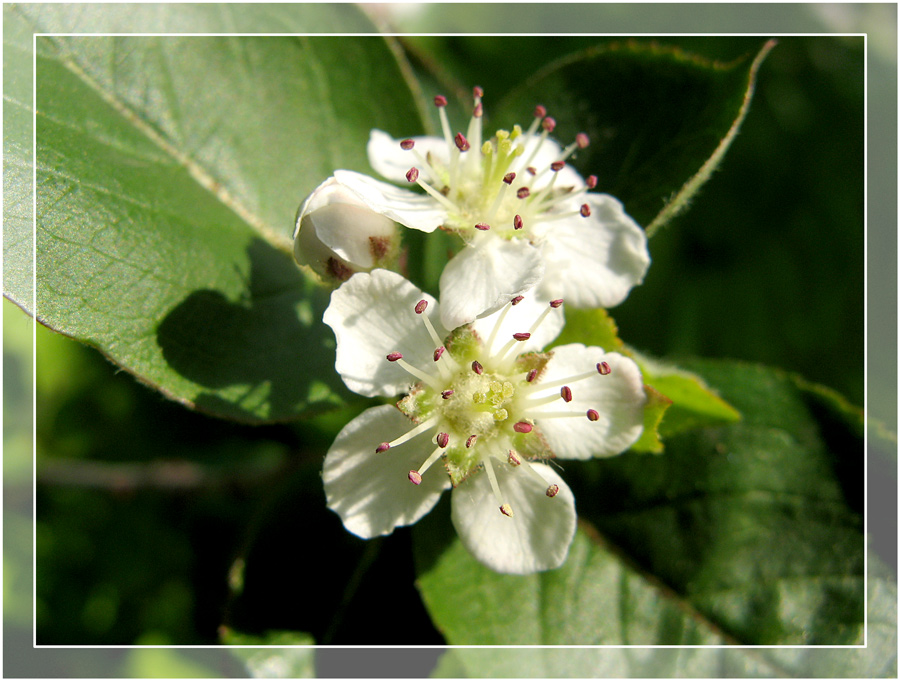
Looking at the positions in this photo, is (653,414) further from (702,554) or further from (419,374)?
(702,554)

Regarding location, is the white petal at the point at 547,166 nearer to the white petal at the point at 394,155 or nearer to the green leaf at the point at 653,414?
the white petal at the point at 394,155

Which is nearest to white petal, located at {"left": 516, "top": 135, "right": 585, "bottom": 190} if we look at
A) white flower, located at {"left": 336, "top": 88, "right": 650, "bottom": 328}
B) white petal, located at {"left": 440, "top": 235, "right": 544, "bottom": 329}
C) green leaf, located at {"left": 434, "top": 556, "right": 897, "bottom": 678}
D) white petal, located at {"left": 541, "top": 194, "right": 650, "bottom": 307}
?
white flower, located at {"left": 336, "top": 88, "right": 650, "bottom": 328}

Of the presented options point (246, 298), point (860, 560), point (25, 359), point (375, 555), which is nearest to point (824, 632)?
point (860, 560)

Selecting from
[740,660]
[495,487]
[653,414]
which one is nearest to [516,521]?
[495,487]

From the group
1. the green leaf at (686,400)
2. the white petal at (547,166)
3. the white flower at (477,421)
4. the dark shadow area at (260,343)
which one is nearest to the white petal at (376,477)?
the white flower at (477,421)

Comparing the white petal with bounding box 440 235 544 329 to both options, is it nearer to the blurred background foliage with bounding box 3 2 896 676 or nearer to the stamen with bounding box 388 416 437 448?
the stamen with bounding box 388 416 437 448

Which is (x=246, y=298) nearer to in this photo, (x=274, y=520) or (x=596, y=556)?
(x=274, y=520)
